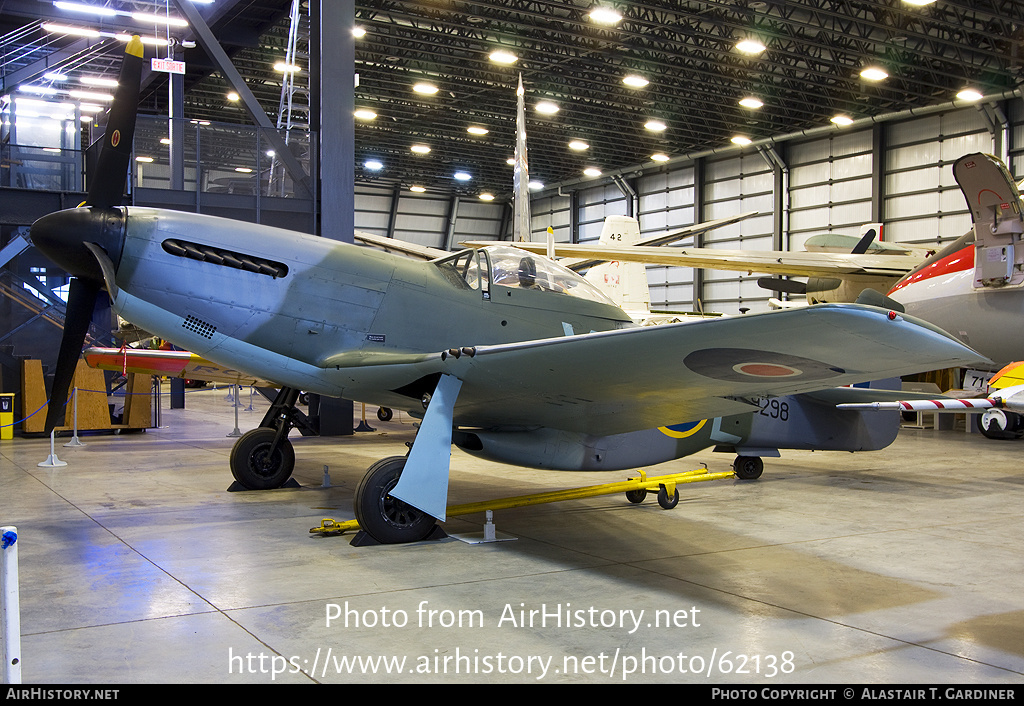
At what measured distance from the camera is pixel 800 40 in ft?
70.2

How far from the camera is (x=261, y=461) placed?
7824mm

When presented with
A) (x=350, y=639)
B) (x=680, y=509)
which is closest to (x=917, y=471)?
(x=680, y=509)

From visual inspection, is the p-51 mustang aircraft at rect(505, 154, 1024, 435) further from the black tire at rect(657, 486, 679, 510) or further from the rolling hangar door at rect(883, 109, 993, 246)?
the rolling hangar door at rect(883, 109, 993, 246)

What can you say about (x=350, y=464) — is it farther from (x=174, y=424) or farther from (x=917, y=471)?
(x=174, y=424)

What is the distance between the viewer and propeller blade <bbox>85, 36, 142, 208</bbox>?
561 cm

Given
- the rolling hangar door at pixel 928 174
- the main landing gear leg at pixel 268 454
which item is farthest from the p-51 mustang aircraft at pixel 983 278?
the rolling hangar door at pixel 928 174

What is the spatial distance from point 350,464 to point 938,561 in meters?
6.70

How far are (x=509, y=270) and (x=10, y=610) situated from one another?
457cm

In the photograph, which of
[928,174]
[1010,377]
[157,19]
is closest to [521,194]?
[157,19]

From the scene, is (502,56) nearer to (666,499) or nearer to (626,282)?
(626,282)

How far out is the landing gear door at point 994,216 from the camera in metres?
10.0

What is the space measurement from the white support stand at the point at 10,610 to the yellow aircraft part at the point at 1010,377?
34.1 feet

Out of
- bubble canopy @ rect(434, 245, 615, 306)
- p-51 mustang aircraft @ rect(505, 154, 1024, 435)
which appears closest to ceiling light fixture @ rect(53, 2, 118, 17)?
bubble canopy @ rect(434, 245, 615, 306)
